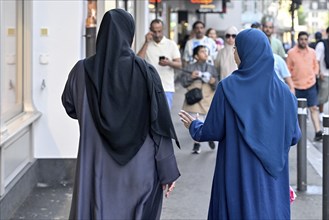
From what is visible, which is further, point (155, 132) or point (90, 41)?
point (90, 41)

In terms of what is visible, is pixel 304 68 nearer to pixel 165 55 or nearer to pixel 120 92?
pixel 165 55

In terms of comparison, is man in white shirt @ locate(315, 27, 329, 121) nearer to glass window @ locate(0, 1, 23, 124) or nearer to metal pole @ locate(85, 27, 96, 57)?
metal pole @ locate(85, 27, 96, 57)

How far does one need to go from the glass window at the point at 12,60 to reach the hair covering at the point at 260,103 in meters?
2.84

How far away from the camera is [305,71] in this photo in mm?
11148

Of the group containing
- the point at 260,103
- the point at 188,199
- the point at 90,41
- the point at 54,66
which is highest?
the point at 90,41

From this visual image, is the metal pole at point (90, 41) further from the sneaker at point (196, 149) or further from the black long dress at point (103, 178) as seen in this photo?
the black long dress at point (103, 178)

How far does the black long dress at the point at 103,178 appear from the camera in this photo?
3930 mm

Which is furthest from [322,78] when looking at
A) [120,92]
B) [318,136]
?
[120,92]

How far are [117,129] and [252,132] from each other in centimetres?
79

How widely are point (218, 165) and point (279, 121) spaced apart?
1.51ft

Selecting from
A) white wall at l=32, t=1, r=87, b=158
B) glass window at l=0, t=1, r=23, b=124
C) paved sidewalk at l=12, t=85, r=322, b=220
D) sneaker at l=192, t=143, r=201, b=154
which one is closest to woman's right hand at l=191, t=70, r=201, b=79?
sneaker at l=192, t=143, r=201, b=154

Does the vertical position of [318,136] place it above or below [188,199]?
above

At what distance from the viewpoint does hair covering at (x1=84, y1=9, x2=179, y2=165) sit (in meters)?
3.85

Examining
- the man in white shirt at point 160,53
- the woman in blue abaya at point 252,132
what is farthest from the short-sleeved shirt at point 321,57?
the woman in blue abaya at point 252,132
